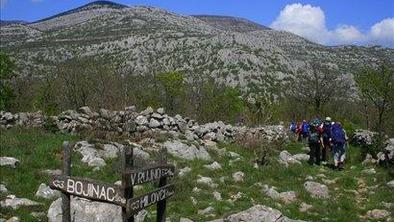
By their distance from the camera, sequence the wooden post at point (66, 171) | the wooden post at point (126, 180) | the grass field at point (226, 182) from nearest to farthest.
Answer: the wooden post at point (126, 180) → the wooden post at point (66, 171) → the grass field at point (226, 182)

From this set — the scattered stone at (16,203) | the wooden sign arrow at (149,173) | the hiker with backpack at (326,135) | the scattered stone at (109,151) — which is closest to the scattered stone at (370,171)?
the hiker with backpack at (326,135)

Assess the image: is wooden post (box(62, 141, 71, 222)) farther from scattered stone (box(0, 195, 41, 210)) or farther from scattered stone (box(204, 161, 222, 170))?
scattered stone (box(204, 161, 222, 170))

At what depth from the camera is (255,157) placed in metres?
21.0

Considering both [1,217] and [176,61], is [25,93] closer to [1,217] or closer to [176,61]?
[1,217]

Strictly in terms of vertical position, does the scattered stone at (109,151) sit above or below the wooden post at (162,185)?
below

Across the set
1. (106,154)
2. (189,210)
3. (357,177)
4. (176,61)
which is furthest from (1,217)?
(176,61)

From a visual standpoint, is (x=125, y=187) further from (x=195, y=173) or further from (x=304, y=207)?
(x=195, y=173)

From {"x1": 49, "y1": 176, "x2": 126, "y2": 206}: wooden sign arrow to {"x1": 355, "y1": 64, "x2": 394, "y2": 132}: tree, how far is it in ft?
96.2

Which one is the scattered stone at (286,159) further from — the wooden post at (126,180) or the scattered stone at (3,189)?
the wooden post at (126,180)

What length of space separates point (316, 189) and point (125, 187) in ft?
36.2

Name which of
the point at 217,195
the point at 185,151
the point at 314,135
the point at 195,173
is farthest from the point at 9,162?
the point at 314,135

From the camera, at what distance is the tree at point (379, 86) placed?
3384cm

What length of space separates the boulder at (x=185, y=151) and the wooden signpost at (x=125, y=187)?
11.5 metres

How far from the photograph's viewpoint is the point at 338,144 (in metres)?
21.1
